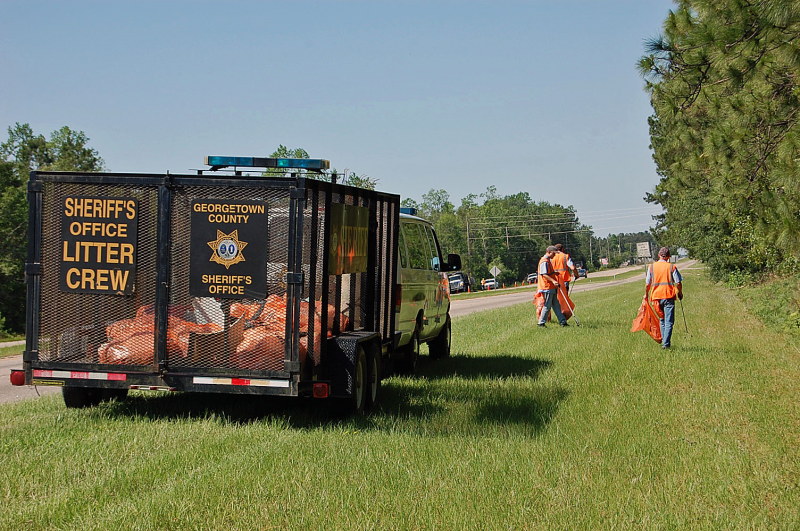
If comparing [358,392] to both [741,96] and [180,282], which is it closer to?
[180,282]

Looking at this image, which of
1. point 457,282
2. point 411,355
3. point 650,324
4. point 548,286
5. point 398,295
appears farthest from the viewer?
point 457,282

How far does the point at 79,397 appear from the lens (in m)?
8.83

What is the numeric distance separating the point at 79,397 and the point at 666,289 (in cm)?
999

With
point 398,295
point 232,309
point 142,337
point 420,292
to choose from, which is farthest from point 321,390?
point 420,292

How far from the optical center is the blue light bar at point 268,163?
839cm

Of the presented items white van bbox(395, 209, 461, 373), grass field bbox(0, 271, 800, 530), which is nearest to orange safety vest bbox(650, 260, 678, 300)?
grass field bbox(0, 271, 800, 530)

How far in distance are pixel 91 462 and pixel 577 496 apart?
3715 mm

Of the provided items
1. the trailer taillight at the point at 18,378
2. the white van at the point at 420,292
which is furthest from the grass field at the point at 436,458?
the white van at the point at 420,292

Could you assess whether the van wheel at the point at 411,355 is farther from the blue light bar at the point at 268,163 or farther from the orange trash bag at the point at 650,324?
the orange trash bag at the point at 650,324

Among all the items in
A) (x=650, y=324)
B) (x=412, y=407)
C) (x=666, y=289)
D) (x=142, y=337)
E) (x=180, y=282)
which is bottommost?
(x=412, y=407)

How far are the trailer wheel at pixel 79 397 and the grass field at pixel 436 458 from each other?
7.7 inches

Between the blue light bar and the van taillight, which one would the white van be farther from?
the blue light bar

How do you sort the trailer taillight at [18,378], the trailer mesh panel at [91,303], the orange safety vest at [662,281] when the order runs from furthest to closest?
the orange safety vest at [662,281]
the trailer taillight at [18,378]
the trailer mesh panel at [91,303]

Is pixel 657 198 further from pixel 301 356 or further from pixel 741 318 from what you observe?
pixel 301 356
